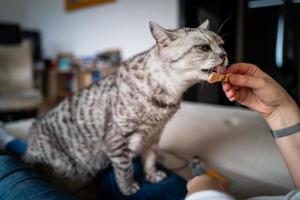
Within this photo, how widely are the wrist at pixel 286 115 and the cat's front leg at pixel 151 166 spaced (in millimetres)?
403

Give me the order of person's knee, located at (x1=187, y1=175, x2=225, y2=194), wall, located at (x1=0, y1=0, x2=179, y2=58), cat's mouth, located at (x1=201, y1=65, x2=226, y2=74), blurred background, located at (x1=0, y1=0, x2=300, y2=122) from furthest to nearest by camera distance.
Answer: wall, located at (x1=0, y1=0, x2=179, y2=58), blurred background, located at (x1=0, y1=0, x2=300, y2=122), cat's mouth, located at (x1=201, y1=65, x2=226, y2=74), person's knee, located at (x1=187, y1=175, x2=225, y2=194)

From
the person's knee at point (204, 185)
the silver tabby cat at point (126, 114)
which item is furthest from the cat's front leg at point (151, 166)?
the person's knee at point (204, 185)

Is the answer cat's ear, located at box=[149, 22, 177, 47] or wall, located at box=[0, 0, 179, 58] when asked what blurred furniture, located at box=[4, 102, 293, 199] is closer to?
cat's ear, located at box=[149, 22, 177, 47]

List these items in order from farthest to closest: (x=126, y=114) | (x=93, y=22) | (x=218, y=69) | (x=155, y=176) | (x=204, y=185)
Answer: (x=93, y=22) < (x=155, y=176) < (x=126, y=114) < (x=218, y=69) < (x=204, y=185)

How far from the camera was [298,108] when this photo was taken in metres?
0.74

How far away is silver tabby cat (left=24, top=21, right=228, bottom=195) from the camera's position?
2.40ft

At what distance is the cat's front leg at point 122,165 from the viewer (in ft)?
2.93

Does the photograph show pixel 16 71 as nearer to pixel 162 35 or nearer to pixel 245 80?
pixel 162 35

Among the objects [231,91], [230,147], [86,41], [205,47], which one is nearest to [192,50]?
[205,47]

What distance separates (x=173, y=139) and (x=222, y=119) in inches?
11.9

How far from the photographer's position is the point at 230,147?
1157 mm

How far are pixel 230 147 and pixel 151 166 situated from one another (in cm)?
34

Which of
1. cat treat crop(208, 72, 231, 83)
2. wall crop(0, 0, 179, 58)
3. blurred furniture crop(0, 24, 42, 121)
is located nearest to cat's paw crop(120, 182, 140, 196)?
cat treat crop(208, 72, 231, 83)

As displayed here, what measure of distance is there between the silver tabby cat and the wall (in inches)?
43.3
